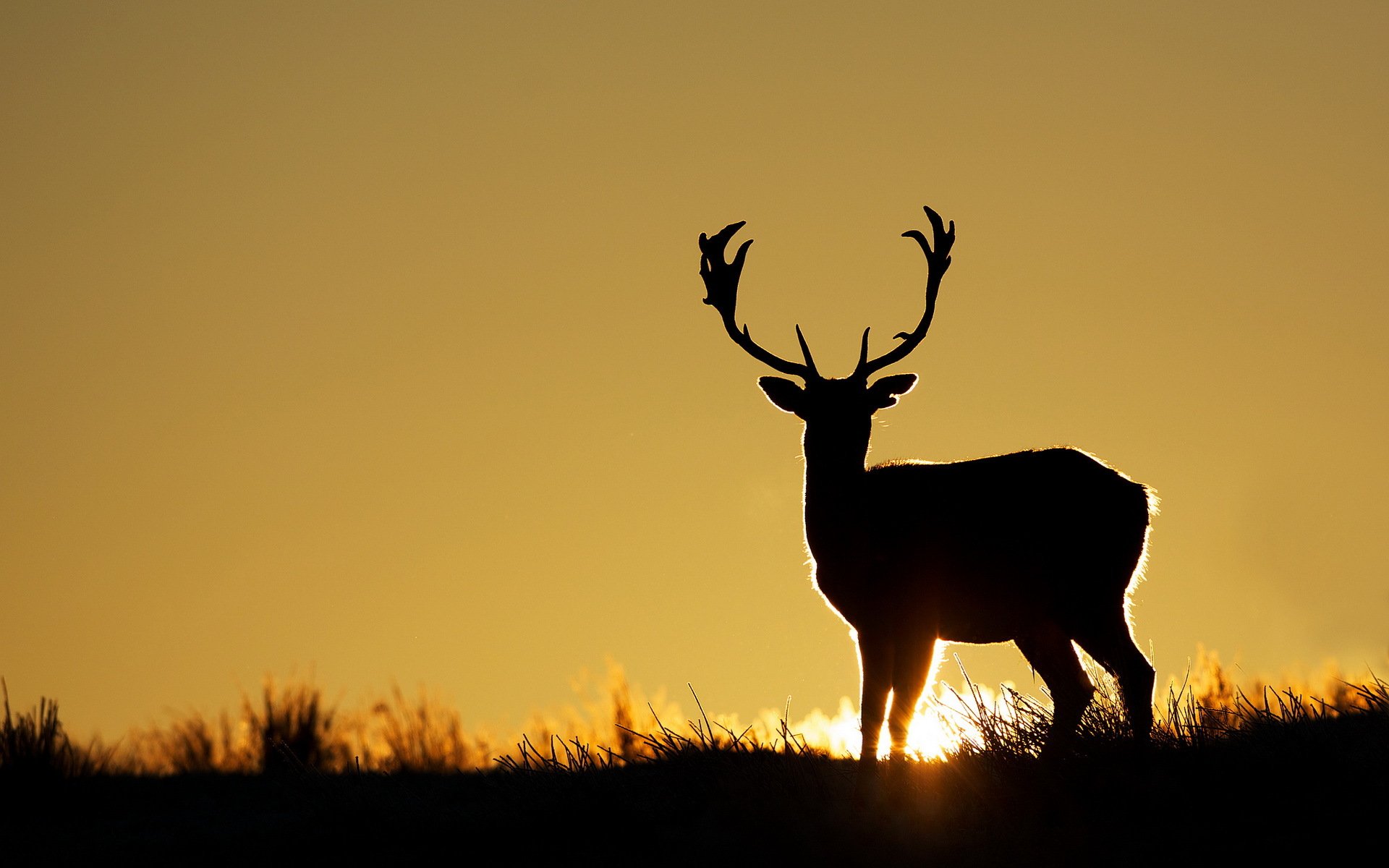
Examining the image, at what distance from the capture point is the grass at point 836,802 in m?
6.18

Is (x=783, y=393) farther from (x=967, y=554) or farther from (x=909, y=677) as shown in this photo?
(x=909, y=677)

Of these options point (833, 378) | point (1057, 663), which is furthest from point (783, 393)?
point (1057, 663)

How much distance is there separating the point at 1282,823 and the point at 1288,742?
725mm

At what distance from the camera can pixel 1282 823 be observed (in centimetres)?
611

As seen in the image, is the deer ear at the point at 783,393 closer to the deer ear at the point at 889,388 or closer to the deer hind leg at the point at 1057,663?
the deer ear at the point at 889,388

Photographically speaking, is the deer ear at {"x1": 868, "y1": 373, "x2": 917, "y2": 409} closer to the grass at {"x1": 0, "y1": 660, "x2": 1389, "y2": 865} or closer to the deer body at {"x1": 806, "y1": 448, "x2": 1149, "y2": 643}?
the deer body at {"x1": 806, "y1": 448, "x2": 1149, "y2": 643}

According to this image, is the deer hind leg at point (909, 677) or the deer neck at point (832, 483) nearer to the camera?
the deer hind leg at point (909, 677)

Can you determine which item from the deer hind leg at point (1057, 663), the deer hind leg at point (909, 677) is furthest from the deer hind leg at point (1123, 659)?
the deer hind leg at point (909, 677)

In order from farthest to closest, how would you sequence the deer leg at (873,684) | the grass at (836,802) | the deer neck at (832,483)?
the deer neck at (832,483), the deer leg at (873,684), the grass at (836,802)

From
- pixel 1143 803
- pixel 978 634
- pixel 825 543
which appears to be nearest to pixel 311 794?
pixel 825 543

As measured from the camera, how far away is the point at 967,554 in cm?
839

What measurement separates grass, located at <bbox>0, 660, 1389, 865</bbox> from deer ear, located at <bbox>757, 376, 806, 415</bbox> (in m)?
2.00

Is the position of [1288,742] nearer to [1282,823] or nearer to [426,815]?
[1282,823]

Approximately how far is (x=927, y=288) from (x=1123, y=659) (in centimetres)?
271
